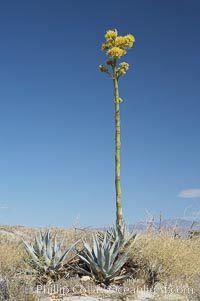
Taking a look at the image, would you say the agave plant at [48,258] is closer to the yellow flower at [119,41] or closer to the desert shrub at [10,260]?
the desert shrub at [10,260]

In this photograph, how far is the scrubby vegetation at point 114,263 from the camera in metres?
8.15

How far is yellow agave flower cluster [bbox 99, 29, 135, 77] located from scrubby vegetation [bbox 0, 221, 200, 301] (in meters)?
3.59

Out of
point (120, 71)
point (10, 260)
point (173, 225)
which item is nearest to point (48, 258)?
point (10, 260)

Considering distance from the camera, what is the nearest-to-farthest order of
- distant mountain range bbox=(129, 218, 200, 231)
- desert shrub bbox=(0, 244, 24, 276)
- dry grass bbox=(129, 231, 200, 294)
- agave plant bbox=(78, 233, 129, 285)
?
agave plant bbox=(78, 233, 129, 285)
dry grass bbox=(129, 231, 200, 294)
desert shrub bbox=(0, 244, 24, 276)
distant mountain range bbox=(129, 218, 200, 231)

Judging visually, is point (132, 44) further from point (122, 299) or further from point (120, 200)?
point (122, 299)

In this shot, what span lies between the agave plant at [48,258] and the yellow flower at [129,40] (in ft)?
15.3

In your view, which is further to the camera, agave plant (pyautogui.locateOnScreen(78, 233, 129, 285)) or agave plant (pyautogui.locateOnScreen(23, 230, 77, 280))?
agave plant (pyautogui.locateOnScreen(23, 230, 77, 280))

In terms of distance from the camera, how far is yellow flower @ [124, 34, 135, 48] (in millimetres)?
10852

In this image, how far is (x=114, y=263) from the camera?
8.25 meters

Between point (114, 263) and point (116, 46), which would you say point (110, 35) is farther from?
point (114, 263)

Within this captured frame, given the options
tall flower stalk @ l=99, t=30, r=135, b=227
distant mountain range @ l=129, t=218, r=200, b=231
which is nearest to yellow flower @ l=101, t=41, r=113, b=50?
tall flower stalk @ l=99, t=30, r=135, b=227

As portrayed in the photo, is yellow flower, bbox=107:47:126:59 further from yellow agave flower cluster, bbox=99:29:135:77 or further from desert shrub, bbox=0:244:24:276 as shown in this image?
desert shrub, bbox=0:244:24:276

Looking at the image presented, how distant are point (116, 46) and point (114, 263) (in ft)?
16.4

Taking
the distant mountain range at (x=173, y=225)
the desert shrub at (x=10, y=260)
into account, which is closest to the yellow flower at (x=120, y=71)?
the distant mountain range at (x=173, y=225)
